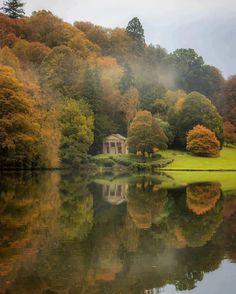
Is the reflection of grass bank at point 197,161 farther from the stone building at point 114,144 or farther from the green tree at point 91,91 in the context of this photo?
Answer: the green tree at point 91,91

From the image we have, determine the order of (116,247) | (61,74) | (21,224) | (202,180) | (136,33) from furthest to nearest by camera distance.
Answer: (136,33) < (61,74) < (202,180) < (21,224) < (116,247)

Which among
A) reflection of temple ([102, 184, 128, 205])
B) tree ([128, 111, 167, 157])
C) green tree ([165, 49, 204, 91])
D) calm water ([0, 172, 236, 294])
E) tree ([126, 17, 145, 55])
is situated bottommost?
reflection of temple ([102, 184, 128, 205])

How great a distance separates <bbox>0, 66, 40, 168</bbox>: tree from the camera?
45.5m

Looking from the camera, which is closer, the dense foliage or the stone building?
the dense foliage

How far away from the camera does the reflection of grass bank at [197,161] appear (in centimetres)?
6419

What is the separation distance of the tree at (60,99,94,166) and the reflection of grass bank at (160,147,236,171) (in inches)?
486

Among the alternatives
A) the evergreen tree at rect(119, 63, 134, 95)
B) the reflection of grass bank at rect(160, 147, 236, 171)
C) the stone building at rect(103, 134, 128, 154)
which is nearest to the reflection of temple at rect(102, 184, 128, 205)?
the reflection of grass bank at rect(160, 147, 236, 171)

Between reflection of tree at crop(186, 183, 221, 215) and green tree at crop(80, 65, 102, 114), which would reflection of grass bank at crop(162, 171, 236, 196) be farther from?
green tree at crop(80, 65, 102, 114)

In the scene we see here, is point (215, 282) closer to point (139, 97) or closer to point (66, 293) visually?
point (66, 293)

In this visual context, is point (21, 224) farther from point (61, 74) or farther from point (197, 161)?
point (61, 74)

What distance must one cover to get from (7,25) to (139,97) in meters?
40.9

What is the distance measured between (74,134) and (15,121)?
22282 millimetres

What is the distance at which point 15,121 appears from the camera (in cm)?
4578

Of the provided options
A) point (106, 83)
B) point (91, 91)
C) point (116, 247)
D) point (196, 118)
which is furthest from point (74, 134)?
point (116, 247)
